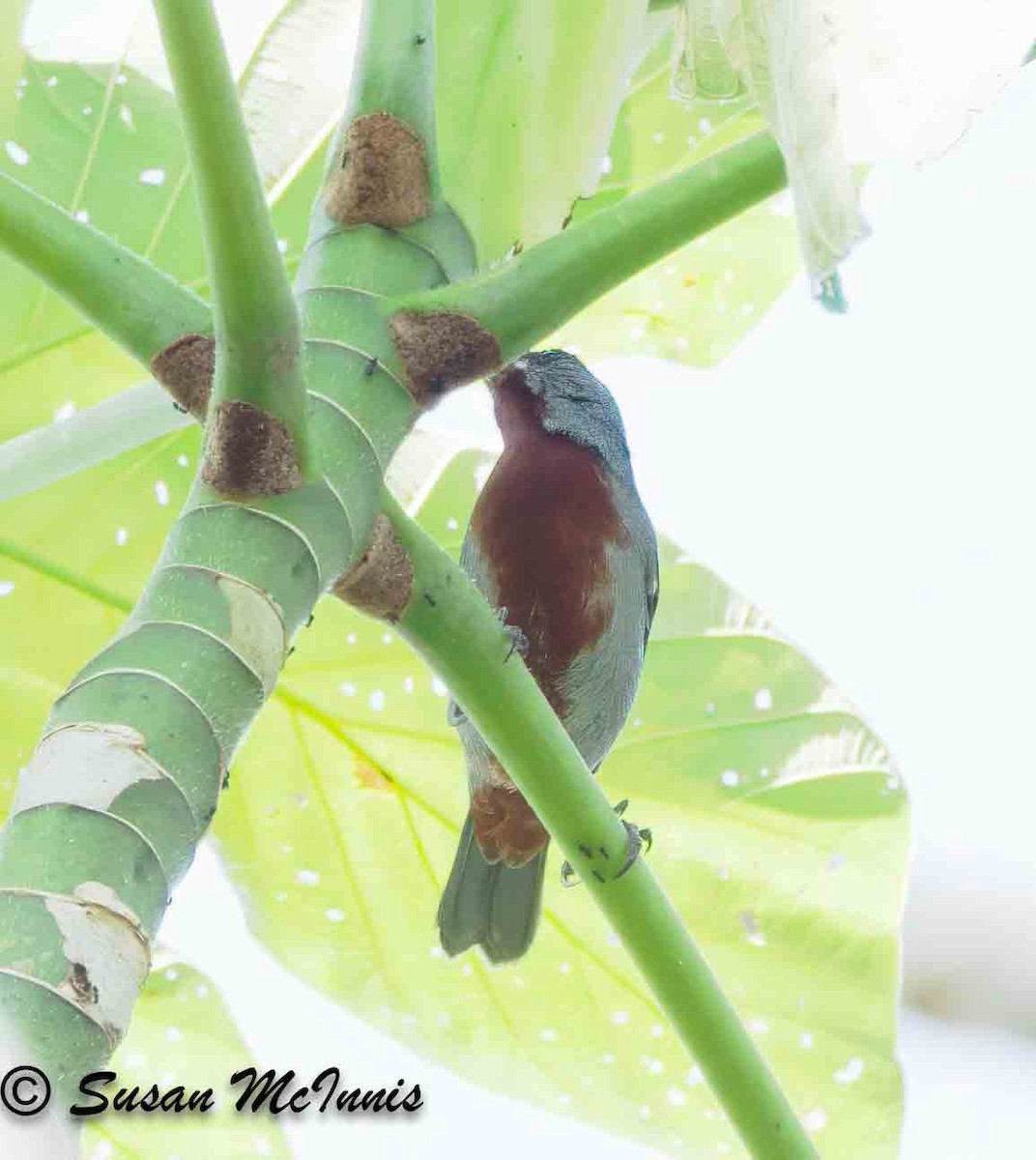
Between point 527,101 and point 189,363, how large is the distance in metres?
0.41

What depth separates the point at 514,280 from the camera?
1.00m

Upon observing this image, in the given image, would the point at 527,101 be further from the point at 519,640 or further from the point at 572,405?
the point at 572,405

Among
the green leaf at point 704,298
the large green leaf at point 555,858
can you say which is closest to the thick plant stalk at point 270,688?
the large green leaf at point 555,858

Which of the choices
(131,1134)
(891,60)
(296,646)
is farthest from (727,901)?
(891,60)

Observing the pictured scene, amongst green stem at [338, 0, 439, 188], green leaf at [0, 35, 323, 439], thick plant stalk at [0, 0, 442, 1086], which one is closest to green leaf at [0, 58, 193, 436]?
green leaf at [0, 35, 323, 439]

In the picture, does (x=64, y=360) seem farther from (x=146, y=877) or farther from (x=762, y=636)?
(x=146, y=877)

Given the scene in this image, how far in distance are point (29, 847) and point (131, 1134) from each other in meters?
1.30

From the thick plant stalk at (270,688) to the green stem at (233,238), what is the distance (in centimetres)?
5

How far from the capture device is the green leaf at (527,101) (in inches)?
46.2

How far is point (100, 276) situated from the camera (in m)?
0.92

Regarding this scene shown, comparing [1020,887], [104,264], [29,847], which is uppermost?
[1020,887]

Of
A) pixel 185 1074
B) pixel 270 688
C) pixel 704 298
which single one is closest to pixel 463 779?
pixel 185 1074

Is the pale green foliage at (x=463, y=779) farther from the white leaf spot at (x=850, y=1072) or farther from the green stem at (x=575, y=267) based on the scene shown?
the green stem at (x=575, y=267)

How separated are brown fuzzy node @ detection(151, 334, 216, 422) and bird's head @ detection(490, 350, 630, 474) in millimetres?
1273
